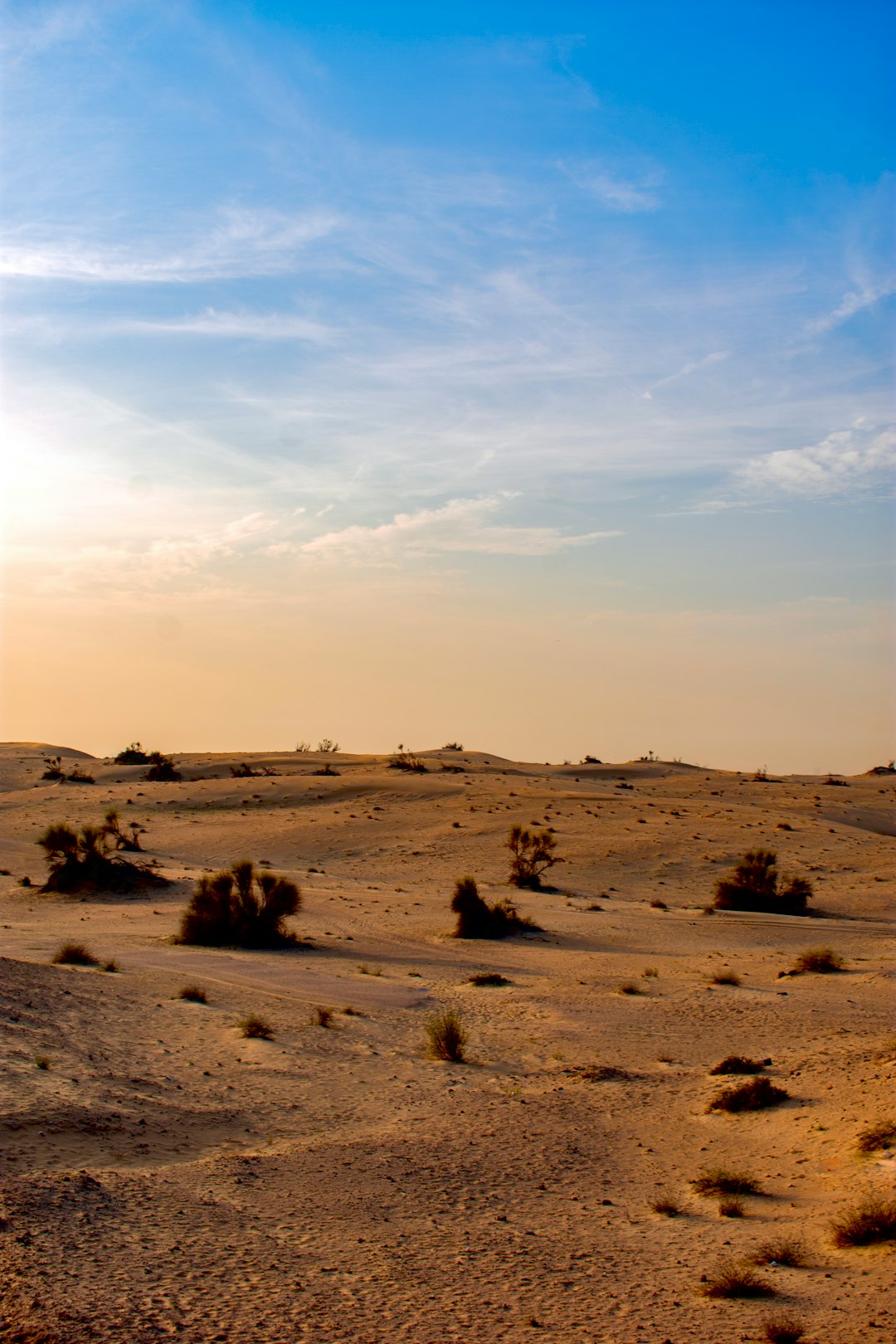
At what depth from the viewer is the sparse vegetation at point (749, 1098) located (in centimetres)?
1150

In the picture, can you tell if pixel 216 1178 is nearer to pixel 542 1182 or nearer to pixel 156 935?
pixel 542 1182

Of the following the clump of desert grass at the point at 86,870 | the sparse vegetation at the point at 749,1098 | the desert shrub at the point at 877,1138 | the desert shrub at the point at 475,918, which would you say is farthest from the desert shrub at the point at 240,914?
the desert shrub at the point at 877,1138

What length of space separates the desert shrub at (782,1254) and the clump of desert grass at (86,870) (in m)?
24.1

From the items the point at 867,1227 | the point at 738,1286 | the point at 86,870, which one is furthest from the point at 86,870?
the point at 738,1286

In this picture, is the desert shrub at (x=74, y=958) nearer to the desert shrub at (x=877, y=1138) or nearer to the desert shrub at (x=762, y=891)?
the desert shrub at (x=877, y=1138)

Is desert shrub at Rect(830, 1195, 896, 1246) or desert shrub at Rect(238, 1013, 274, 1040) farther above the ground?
desert shrub at Rect(830, 1195, 896, 1246)

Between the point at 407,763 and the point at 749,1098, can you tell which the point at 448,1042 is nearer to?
the point at 749,1098

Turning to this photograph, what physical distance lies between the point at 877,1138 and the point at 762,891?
19.6m

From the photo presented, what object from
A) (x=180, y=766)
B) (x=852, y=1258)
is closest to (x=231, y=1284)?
(x=852, y=1258)

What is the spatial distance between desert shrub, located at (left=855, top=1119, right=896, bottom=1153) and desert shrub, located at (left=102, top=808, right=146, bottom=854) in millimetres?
24904

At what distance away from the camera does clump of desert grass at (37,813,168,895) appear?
1160 inches

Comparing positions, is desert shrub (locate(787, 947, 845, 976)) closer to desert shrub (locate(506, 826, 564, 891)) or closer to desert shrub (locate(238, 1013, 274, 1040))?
desert shrub (locate(238, 1013, 274, 1040))

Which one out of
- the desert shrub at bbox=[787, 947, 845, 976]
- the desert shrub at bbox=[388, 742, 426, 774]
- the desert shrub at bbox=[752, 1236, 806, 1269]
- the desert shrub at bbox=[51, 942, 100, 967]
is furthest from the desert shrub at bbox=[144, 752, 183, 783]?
the desert shrub at bbox=[752, 1236, 806, 1269]

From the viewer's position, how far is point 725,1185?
904 cm
